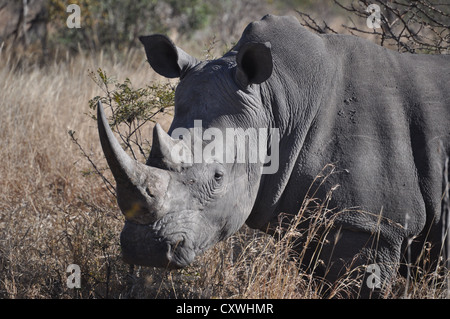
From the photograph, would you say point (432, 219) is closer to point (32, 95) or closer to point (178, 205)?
point (178, 205)

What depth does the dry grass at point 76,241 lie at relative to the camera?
13.4 ft

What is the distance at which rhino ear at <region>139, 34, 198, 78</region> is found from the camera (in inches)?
170

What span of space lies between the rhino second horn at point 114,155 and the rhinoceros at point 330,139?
40cm

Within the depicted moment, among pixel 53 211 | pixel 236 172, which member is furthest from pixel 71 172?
pixel 236 172

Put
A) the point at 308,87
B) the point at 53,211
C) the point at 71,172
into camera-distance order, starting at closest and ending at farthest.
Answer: the point at 308,87, the point at 53,211, the point at 71,172

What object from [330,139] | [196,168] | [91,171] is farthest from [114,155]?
[91,171]

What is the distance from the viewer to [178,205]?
3.54 m

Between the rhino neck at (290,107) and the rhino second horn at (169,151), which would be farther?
the rhino neck at (290,107)

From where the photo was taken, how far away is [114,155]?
3303 millimetres

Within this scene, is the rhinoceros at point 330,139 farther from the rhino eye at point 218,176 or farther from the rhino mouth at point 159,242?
the rhino mouth at point 159,242

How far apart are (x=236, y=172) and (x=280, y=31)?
106 centimetres
